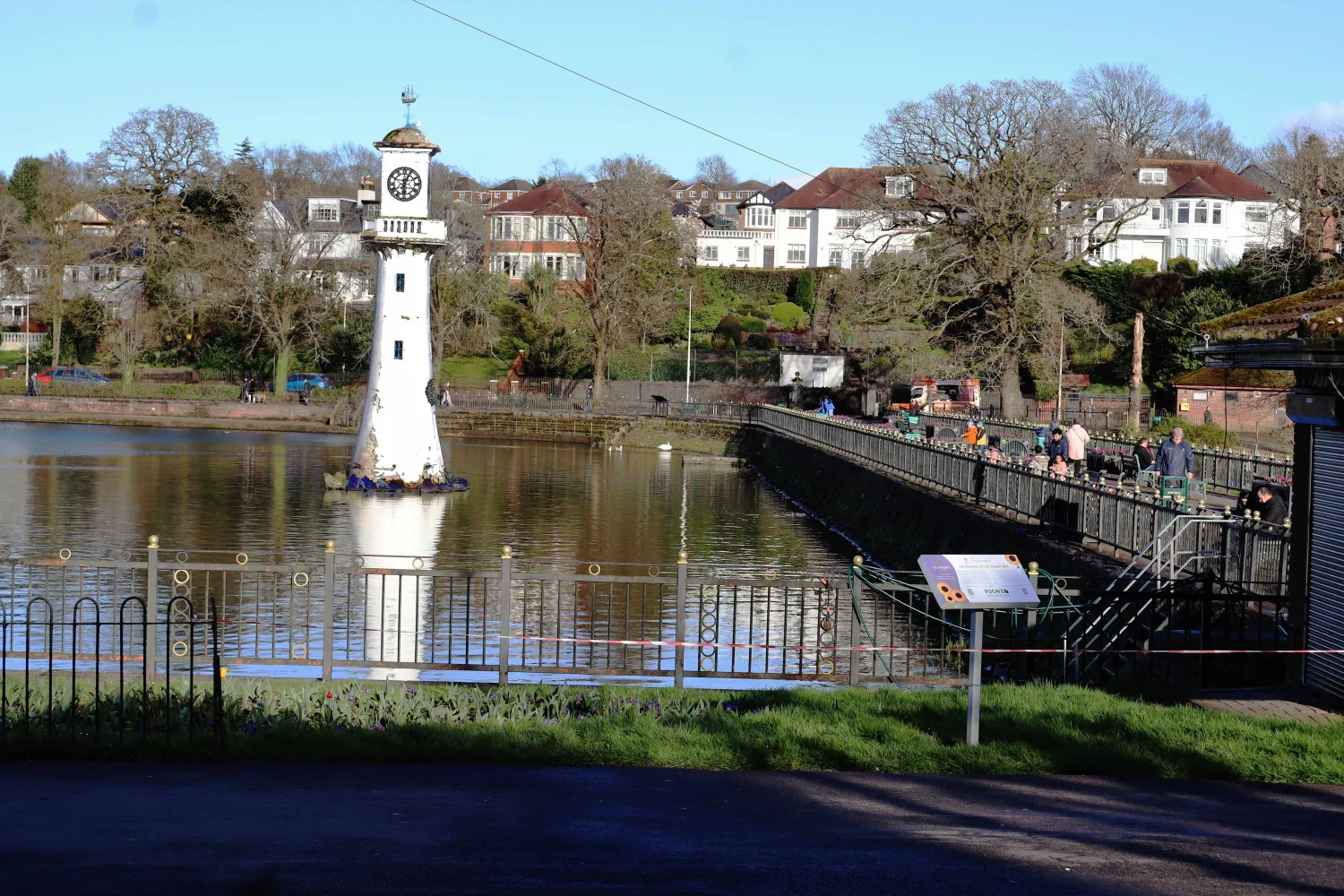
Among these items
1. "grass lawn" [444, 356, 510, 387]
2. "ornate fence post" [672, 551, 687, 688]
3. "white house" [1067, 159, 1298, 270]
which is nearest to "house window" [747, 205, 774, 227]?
"white house" [1067, 159, 1298, 270]

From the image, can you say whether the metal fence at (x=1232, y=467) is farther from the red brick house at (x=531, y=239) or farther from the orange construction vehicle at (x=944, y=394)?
the red brick house at (x=531, y=239)

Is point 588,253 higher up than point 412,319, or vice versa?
point 588,253

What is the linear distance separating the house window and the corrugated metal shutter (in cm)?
10680

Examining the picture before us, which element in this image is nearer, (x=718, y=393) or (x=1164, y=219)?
(x=718, y=393)

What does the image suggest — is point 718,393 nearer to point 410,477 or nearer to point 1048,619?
point 410,477

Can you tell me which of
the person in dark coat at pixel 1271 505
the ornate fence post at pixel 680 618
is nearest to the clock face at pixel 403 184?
the person in dark coat at pixel 1271 505

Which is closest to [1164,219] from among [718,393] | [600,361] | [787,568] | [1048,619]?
[718,393]

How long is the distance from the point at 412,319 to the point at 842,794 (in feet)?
113

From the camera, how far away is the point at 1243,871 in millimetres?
8320

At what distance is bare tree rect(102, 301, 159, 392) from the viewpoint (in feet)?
254

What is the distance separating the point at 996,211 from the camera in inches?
2156

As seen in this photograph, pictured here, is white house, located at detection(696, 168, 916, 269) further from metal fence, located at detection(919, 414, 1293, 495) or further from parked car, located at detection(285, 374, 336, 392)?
metal fence, located at detection(919, 414, 1293, 495)

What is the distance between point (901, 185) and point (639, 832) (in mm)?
53377

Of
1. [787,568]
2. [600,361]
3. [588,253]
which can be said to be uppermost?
[588,253]
